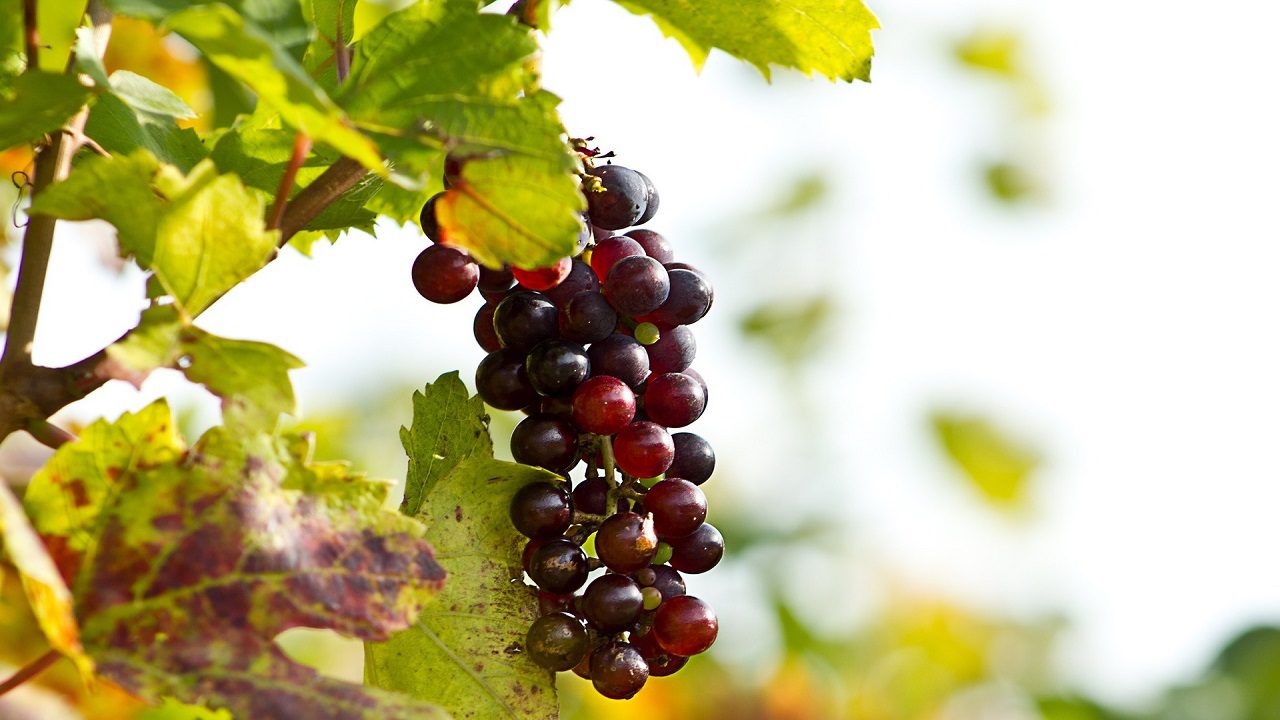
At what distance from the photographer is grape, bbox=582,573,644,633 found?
75 centimetres

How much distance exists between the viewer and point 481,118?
64 centimetres

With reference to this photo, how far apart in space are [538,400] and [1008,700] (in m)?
1.94

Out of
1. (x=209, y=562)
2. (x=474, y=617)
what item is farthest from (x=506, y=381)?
(x=209, y=562)

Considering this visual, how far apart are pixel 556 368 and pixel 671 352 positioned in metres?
0.10

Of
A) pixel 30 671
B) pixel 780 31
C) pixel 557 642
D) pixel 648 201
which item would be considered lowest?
pixel 30 671

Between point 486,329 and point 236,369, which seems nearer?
point 236,369

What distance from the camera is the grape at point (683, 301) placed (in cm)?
82

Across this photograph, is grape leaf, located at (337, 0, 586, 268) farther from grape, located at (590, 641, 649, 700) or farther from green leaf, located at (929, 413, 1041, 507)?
green leaf, located at (929, 413, 1041, 507)

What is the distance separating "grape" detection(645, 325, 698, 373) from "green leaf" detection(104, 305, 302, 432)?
0.29m

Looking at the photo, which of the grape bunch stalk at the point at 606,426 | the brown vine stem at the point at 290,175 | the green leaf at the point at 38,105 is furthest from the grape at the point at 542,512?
the green leaf at the point at 38,105

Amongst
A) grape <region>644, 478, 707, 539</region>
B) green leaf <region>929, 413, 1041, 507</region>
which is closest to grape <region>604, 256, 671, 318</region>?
grape <region>644, 478, 707, 539</region>

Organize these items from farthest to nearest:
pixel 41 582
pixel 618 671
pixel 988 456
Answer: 1. pixel 988 456
2. pixel 618 671
3. pixel 41 582

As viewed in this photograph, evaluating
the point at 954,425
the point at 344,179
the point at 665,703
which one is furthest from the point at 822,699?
the point at 344,179

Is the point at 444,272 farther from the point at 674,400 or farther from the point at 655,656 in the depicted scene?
the point at 655,656
